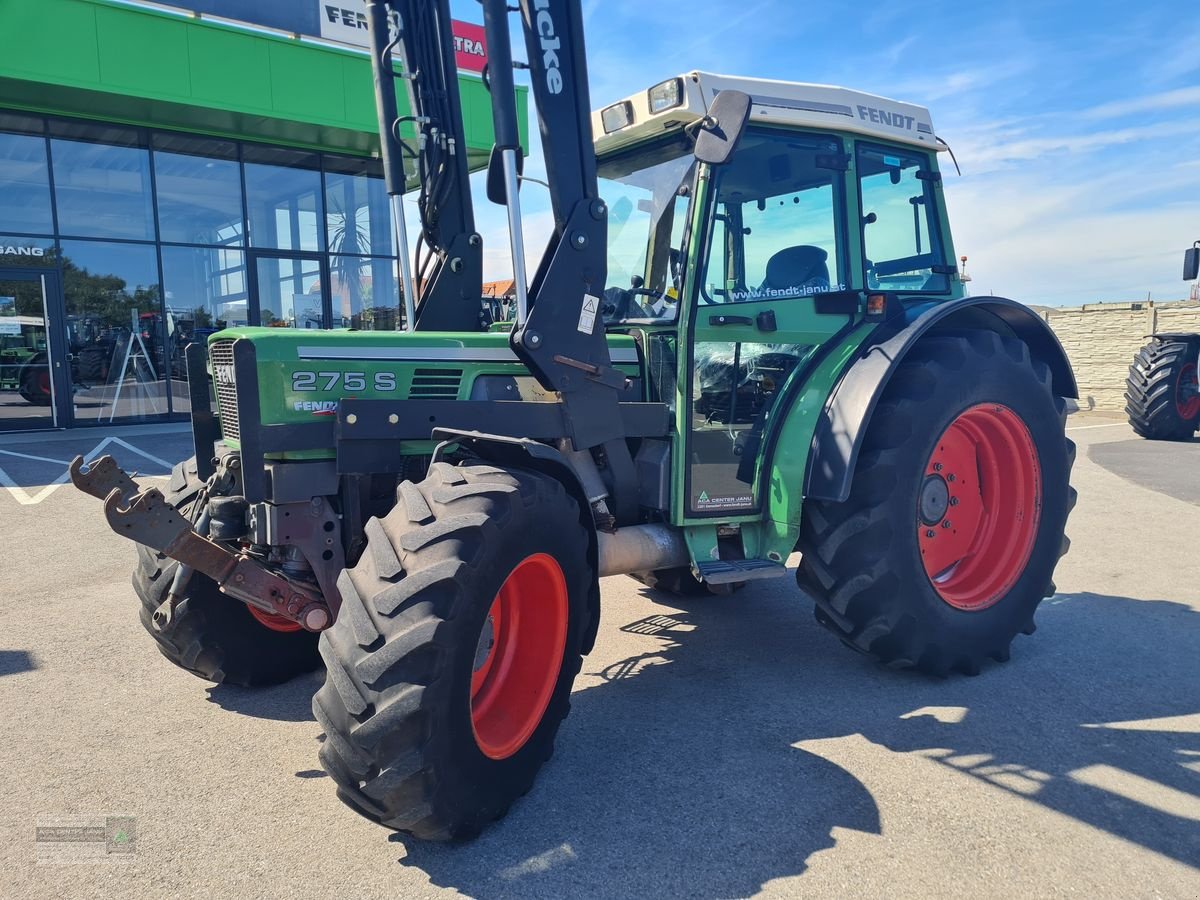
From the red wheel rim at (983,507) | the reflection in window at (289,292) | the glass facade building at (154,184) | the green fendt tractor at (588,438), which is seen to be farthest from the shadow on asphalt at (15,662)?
the reflection in window at (289,292)

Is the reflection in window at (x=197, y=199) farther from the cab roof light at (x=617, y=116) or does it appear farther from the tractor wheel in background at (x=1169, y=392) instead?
the tractor wheel in background at (x=1169, y=392)

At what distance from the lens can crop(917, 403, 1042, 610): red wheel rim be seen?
4242 millimetres

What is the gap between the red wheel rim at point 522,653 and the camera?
303cm

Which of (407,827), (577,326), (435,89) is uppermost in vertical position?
(435,89)

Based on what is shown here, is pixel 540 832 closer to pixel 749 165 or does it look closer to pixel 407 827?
pixel 407 827

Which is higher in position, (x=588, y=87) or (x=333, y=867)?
(x=588, y=87)

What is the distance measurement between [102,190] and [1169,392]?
15574mm

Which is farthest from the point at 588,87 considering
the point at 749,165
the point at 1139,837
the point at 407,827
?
the point at 1139,837

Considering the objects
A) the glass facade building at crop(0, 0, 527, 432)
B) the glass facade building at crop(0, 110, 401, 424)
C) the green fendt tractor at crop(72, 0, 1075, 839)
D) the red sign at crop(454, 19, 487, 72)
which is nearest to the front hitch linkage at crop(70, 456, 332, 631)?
the green fendt tractor at crop(72, 0, 1075, 839)

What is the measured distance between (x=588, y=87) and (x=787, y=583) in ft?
11.0

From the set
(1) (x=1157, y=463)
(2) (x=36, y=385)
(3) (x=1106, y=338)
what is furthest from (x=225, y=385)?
(3) (x=1106, y=338)

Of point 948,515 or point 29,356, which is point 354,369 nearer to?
point 948,515

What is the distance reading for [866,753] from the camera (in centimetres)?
327

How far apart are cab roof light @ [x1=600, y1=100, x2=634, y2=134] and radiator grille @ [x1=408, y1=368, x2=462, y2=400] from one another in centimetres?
140
